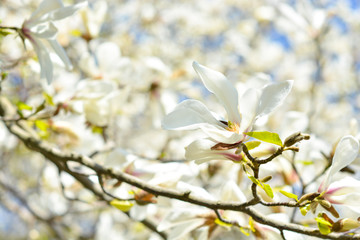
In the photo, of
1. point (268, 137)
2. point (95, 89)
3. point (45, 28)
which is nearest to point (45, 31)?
point (45, 28)

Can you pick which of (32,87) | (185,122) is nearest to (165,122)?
(185,122)

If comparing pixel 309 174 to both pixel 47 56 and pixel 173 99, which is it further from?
pixel 47 56

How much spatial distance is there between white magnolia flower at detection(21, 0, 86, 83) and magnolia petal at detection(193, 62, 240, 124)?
1.09 ft

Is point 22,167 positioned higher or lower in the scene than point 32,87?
lower

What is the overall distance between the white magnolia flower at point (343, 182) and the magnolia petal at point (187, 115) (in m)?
0.21

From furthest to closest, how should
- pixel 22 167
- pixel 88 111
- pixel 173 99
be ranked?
pixel 22 167 → pixel 173 99 → pixel 88 111

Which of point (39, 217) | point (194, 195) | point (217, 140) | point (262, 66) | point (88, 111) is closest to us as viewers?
point (217, 140)

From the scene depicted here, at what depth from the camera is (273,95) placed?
1.86ft

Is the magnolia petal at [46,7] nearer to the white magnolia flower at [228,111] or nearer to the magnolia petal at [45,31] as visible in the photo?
the magnolia petal at [45,31]

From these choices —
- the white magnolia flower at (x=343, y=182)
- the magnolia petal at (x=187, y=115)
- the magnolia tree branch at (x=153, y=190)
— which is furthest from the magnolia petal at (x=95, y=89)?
the white magnolia flower at (x=343, y=182)

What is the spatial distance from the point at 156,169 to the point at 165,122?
295mm

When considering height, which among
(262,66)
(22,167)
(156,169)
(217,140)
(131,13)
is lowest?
(22,167)

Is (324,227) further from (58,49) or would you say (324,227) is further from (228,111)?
(58,49)

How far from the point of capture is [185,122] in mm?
581
